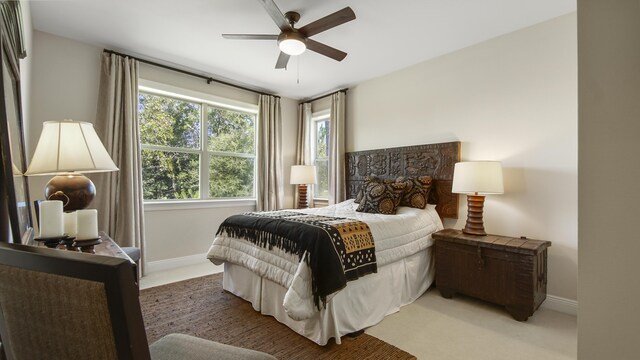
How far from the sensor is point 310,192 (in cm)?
480

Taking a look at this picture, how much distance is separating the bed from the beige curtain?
1216mm

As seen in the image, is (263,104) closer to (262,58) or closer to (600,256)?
(262,58)

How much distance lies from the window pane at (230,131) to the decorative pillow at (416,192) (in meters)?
2.57

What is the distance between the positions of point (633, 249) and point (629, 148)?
0.26 m

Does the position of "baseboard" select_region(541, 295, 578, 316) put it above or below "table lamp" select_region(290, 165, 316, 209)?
below

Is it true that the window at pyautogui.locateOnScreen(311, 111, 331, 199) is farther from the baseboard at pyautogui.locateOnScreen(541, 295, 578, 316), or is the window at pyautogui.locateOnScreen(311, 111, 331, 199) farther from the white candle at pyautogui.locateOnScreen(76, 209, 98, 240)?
the white candle at pyautogui.locateOnScreen(76, 209, 98, 240)

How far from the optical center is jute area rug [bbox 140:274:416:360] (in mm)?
1807

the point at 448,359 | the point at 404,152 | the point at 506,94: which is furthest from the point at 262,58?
the point at 448,359

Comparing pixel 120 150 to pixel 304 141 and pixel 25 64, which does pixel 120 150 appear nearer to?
pixel 25 64

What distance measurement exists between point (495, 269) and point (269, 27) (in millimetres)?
3065

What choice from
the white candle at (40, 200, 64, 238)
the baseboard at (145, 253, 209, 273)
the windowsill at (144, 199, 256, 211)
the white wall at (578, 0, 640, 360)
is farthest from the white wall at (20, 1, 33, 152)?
the white wall at (578, 0, 640, 360)

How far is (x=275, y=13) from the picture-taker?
2059 millimetres

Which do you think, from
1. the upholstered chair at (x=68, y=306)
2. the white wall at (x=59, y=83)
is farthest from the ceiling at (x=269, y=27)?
the upholstered chair at (x=68, y=306)

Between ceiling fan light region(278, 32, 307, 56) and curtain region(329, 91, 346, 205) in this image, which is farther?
curtain region(329, 91, 346, 205)
